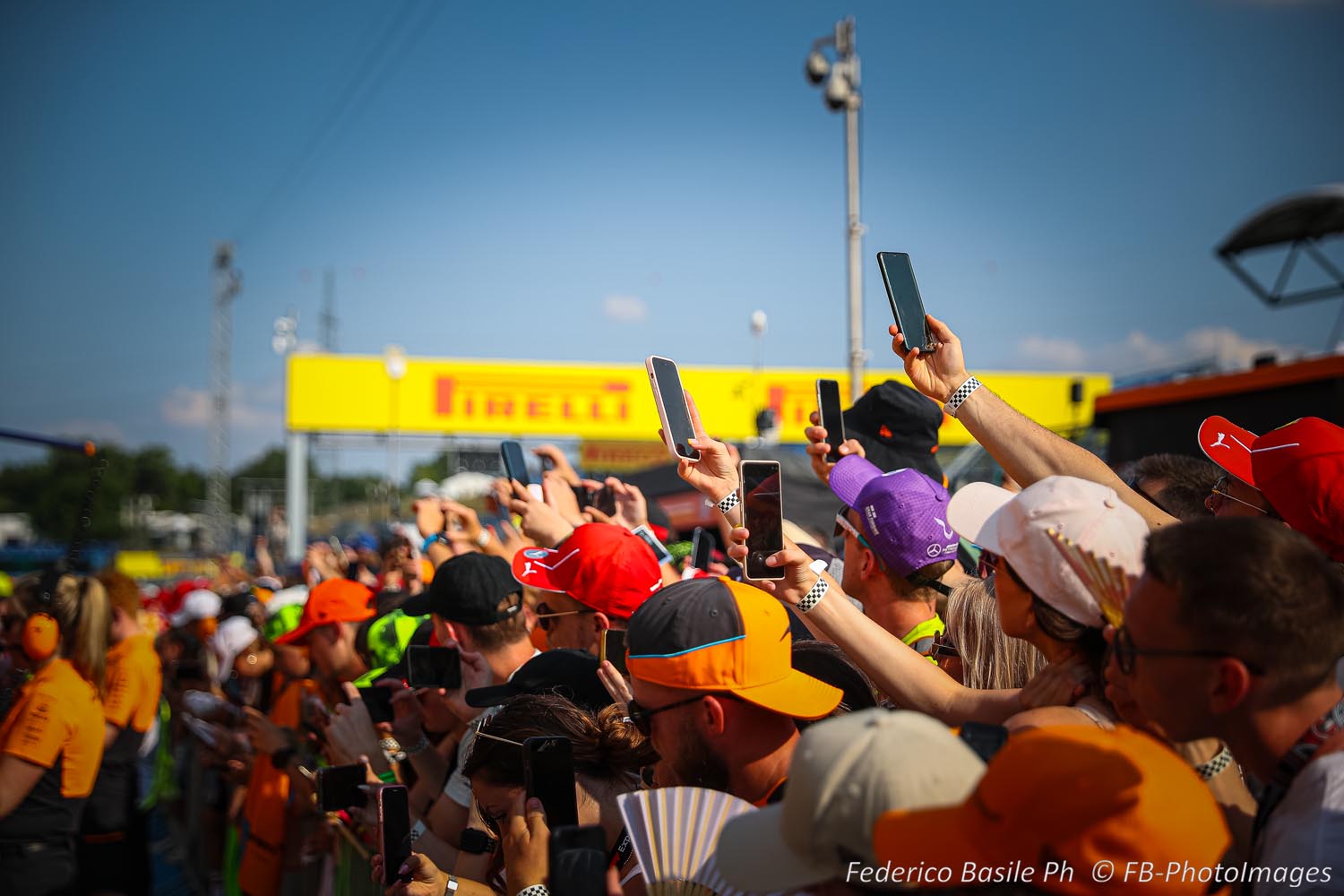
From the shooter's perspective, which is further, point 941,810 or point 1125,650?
point 1125,650

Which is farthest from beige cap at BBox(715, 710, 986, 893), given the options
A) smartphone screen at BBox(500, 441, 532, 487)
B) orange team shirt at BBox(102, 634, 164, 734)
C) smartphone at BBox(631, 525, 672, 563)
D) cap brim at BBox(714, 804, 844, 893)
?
orange team shirt at BBox(102, 634, 164, 734)

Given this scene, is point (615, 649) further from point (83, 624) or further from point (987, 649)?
point (83, 624)

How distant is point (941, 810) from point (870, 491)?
5.77 feet

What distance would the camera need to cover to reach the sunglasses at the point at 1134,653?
1.34 meters

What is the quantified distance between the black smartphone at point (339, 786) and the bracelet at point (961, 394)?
1.84 m

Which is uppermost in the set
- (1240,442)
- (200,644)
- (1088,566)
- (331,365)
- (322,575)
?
(331,365)

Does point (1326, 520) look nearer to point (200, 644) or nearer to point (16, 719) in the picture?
point (16, 719)

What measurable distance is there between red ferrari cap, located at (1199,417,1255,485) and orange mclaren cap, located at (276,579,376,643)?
3465 millimetres

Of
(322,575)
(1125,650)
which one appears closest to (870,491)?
(1125,650)

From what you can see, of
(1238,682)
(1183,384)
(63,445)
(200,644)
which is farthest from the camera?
(200,644)

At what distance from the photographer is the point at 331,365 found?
20859mm

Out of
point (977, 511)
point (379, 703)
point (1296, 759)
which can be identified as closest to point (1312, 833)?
point (1296, 759)

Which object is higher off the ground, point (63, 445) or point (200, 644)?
point (63, 445)

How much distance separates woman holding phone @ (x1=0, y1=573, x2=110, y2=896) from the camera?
440cm
